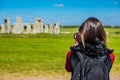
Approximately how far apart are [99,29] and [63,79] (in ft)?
31.7

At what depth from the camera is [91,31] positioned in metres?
5.26

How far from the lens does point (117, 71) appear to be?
17.3 m

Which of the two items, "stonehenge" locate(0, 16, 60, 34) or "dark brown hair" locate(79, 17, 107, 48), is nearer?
"dark brown hair" locate(79, 17, 107, 48)

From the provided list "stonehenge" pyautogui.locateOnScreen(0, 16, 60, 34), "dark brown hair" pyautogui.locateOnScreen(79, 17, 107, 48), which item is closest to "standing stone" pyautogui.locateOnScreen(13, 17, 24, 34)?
"stonehenge" pyautogui.locateOnScreen(0, 16, 60, 34)

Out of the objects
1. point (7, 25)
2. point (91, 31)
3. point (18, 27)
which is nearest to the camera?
point (91, 31)

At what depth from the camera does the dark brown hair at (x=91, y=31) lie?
5.25m

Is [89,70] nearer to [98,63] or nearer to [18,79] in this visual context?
[98,63]

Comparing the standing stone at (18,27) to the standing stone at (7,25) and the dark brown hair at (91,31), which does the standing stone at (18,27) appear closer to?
the standing stone at (7,25)

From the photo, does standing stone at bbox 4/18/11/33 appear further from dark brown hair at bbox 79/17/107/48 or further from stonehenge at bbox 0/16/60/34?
dark brown hair at bbox 79/17/107/48

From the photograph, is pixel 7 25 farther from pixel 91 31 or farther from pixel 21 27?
pixel 91 31

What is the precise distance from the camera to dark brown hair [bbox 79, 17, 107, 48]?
525 cm

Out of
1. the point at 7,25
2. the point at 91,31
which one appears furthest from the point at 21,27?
the point at 91,31

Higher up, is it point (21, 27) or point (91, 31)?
point (91, 31)

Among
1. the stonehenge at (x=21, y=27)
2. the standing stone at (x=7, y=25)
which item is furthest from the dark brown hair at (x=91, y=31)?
the standing stone at (x=7, y=25)
